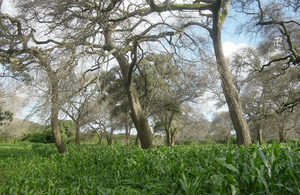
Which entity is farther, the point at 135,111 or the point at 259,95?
the point at 259,95

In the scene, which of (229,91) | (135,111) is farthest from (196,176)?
(135,111)

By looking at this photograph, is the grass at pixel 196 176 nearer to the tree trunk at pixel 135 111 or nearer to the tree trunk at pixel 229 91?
the tree trunk at pixel 135 111

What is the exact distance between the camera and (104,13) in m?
6.33

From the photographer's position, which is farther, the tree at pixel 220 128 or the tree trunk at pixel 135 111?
the tree at pixel 220 128

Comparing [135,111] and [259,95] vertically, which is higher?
[259,95]

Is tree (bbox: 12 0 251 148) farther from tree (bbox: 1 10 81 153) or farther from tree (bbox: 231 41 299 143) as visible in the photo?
tree (bbox: 231 41 299 143)

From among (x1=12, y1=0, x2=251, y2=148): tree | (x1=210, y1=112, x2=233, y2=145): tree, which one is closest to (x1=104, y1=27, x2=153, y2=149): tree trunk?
(x1=12, y1=0, x2=251, y2=148): tree

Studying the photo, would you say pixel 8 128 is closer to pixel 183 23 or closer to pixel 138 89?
pixel 138 89

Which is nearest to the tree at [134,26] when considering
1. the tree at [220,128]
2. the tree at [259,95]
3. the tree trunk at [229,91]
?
the tree trunk at [229,91]

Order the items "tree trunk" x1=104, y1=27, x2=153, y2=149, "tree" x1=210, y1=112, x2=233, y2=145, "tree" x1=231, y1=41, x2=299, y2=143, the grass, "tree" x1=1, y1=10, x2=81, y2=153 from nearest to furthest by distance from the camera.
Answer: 1. the grass
2. "tree" x1=1, y1=10, x2=81, y2=153
3. "tree trunk" x1=104, y1=27, x2=153, y2=149
4. "tree" x1=231, y1=41, x2=299, y2=143
5. "tree" x1=210, y1=112, x2=233, y2=145

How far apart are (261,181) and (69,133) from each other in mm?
33666

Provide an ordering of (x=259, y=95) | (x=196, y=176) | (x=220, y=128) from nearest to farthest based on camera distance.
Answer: (x=196, y=176)
(x=259, y=95)
(x=220, y=128)

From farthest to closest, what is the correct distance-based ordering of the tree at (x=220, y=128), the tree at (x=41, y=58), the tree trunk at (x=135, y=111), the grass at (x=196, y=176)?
the tree at (x=220, y=128) → the tree trunk at (x=135, y=111) → the tree at (x=41, y=58) → the grass at (x=196, y=176)

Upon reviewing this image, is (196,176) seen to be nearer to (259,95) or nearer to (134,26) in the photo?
(134,26)
